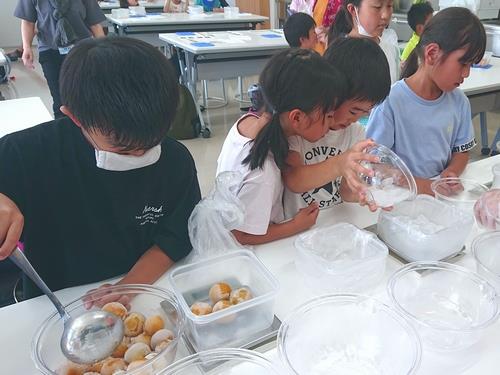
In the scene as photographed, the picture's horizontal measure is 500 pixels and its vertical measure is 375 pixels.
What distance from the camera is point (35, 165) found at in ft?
2.69

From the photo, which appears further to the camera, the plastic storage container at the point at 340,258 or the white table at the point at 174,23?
the white table at the point at 174,23

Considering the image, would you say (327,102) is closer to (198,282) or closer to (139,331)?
(198,282)

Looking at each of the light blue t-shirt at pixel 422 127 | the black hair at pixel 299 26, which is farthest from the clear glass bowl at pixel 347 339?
the black hair at pixel 299 26

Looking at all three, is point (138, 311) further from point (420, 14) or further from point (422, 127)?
point (420, 14)

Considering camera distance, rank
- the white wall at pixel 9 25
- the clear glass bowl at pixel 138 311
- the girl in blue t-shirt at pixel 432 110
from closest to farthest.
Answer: the clear glass bowl at pixel 138 311
the girl in blue t-shirt at pixel 432 110
the white wall at pixel 9 25

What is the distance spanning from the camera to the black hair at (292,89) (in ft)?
3.08

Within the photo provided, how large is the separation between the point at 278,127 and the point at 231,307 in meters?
0.49

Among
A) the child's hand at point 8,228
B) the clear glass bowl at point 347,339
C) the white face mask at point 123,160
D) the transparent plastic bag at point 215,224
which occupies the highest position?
the white face mask at point 123,160

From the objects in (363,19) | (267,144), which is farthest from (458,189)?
(363,19)

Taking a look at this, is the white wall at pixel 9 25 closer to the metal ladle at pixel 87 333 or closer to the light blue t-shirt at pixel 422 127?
the light blue t-shirt at pixel 422 127

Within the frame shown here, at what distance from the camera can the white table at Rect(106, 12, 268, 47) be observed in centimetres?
423

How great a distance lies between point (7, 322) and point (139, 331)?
0.25 m

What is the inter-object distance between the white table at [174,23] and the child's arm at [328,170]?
3.47 meters

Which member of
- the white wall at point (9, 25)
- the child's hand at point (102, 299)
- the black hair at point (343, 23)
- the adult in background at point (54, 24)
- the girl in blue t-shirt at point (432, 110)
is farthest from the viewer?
the white wall at point (9, 25)
